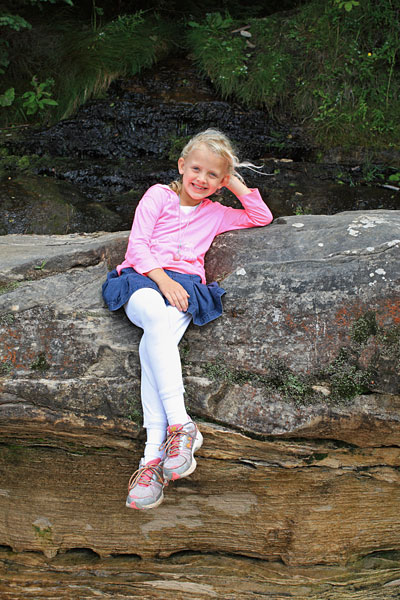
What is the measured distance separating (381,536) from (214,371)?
1.72m

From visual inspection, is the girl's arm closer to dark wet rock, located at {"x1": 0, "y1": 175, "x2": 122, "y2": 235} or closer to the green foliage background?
dark wet rock, located at {"x1": 0, "y1": 175, "x2": 122, "y2": 235}

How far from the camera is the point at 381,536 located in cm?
378

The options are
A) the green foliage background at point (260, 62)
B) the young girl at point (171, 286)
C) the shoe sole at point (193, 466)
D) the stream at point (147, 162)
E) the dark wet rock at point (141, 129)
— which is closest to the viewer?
the shoe sole at point (193, 466)

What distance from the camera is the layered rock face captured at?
128 inches

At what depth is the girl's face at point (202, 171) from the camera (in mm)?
3502

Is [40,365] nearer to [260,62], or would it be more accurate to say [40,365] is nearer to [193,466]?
[193,466]

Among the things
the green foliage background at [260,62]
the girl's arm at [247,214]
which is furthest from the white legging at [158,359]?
the green foliage background at [260,62]

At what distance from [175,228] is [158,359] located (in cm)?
102

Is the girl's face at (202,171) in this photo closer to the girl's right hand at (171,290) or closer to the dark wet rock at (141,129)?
the girl's right hand at (171,290)

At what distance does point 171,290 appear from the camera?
3.24 m

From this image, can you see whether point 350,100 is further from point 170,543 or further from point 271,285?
point 170,543

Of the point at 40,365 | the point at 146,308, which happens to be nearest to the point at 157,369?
the point at 146,308

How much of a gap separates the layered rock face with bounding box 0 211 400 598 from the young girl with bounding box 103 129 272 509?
0.15 metres

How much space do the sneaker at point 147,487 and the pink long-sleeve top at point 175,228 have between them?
112cm
